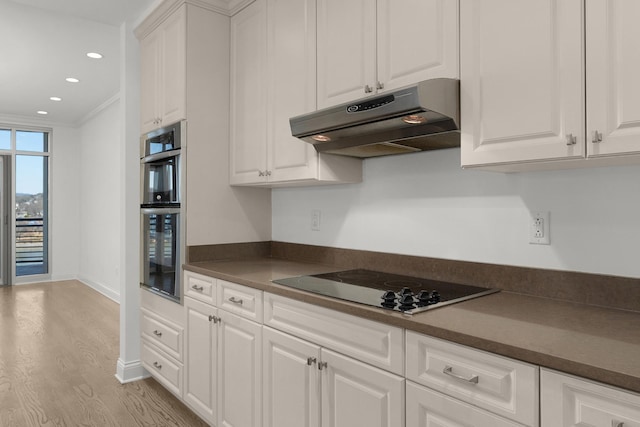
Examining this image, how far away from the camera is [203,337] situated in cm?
236

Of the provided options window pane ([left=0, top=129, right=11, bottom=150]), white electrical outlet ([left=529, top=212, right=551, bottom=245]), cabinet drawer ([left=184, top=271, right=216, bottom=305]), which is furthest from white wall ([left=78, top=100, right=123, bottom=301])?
white electrical outlet ([left=529, top=212, right=551, bottom=245])

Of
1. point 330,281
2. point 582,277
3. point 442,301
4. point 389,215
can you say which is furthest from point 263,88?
point 582,277

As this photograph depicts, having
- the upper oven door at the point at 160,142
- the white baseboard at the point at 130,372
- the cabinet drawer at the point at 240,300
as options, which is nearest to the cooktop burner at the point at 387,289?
the cabinet drawer at the point at 240,300

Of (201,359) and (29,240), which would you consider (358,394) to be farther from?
(29,240)

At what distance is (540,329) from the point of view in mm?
1202

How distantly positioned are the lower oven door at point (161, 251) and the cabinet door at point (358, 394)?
1330 millimetres

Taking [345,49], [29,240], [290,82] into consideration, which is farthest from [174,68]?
[29,240]

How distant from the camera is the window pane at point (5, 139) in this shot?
684 centimetres

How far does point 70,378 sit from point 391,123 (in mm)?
3008

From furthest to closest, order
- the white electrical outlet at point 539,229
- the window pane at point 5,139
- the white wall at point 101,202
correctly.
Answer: the window pane at point 5,139 < the white wall at point 101,202 < the white electrical outlet at point 539,229

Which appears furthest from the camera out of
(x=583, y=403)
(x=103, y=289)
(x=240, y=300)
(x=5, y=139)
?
(x=5, y=139)

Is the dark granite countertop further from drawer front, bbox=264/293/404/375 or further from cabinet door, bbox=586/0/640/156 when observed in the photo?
cabinet door, bbox=586/0/640/156

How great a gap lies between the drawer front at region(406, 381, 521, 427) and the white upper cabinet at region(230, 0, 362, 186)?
46.5 inches

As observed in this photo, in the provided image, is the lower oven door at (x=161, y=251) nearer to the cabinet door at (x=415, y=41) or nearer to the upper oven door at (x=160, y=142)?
the upper oven door at (x=160, y=142)
